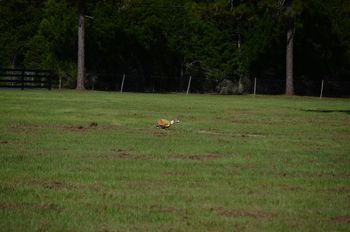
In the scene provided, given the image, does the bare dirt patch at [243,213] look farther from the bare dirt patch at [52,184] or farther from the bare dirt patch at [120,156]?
the bare dirt patch at [120,156]

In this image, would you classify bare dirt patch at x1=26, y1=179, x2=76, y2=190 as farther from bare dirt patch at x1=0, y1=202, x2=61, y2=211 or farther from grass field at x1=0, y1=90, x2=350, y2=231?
bare dirt patch at x1=0, y1=202, x2=61, y2=211

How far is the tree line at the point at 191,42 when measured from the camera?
5766cm

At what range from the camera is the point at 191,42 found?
6006cm

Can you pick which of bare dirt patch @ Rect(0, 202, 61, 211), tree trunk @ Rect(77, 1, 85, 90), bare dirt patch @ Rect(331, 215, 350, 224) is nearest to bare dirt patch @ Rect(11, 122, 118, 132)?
bare dirt patch @ Rect(0, 202, 61, 211)

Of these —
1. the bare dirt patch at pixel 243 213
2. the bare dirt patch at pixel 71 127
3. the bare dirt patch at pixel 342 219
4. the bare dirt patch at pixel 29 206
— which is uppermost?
the bare dirt patch at pixel 342 219

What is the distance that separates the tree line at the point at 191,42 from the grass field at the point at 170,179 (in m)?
39.0

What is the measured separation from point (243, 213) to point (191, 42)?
52.6 meters

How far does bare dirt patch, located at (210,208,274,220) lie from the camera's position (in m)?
7.83

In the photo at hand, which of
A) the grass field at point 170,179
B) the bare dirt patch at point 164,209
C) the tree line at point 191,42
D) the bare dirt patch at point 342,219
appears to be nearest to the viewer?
the grass field at point 170,179

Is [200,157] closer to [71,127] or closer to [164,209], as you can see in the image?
[164,209]

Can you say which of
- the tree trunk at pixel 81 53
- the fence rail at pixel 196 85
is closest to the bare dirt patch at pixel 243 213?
the tree trunk at pixel 81 53

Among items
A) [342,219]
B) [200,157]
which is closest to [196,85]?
[200,157]

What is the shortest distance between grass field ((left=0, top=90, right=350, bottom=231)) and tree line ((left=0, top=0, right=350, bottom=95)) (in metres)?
39.0

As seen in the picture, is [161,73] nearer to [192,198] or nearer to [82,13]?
[82,13]
